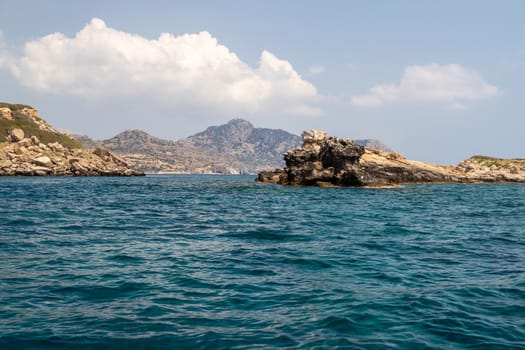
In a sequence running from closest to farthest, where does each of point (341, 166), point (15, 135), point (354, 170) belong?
1. point (354, 170)
2. point (341, 166)
3. point (15, 135)

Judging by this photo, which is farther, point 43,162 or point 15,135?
point 15,135

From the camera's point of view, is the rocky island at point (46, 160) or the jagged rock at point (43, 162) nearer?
the rocky island at point (46, 160)

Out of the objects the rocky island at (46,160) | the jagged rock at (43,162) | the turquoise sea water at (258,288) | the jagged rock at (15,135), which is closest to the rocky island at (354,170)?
the turquoise sea water at (258,288)

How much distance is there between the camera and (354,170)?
78000 mm

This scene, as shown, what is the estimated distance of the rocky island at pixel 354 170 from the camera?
3098 inches

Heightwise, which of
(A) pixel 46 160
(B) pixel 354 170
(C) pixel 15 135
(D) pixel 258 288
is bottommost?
(D) pixel 258 288

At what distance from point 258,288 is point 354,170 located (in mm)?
68591

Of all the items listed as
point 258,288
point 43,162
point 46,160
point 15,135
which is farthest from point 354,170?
point 15,135

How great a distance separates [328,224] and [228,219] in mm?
7549

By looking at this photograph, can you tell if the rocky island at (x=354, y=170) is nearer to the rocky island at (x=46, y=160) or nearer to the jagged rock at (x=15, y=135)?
the rocky island at (x=46, y=160)

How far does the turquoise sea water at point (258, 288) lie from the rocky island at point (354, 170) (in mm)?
55036

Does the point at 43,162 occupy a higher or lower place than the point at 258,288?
higher

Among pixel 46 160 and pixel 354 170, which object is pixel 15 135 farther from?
pixel 354 170

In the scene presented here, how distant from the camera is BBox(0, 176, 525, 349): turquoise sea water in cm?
851
